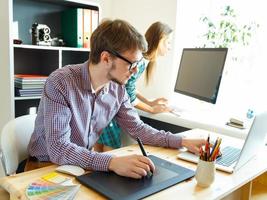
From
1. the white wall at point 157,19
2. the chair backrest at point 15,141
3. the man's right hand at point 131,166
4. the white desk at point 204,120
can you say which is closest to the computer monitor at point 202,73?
the white desk at point 204,120

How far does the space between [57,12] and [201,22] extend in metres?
1.22

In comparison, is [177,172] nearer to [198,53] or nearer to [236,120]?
[236,120]

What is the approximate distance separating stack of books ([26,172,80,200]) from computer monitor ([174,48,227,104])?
1137 mm

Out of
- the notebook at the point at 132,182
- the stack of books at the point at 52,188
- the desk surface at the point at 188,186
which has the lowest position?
the desk surface at the point at 188,186

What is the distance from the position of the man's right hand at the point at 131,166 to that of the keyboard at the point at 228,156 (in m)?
0.33

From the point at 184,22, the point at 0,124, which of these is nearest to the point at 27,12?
the point at 0,124

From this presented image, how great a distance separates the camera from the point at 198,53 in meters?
2.01

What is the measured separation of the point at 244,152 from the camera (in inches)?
44.0

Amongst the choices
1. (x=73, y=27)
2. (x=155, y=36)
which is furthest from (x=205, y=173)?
(x=73, y=27)

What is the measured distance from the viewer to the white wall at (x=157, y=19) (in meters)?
2.51

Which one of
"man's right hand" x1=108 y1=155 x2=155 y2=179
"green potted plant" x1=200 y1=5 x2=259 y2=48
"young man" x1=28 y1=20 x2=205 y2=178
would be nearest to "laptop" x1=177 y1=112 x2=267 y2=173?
"young man" x1=28 y1=20 x2=205 y2=178

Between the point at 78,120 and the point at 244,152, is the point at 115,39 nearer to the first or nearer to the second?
the point at 78,120

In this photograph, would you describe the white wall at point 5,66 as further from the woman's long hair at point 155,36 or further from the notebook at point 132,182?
the notebook at point 132,182

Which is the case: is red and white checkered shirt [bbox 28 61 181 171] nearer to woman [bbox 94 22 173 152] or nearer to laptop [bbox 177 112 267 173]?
laptop [bbox 177 112 267 173]
